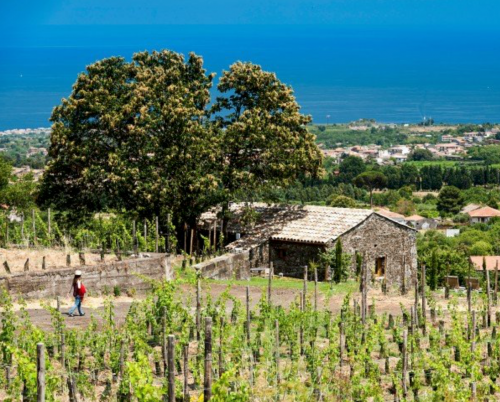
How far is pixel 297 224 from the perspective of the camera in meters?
32.8

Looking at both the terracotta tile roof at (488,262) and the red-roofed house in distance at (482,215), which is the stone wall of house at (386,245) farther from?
the red-roofed house in distance at (482,215)

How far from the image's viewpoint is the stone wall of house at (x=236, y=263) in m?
28.2

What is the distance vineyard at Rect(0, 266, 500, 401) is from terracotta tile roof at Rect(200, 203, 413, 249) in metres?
10.6

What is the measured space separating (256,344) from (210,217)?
17.0m

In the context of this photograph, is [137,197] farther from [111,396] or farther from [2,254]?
[111,396]

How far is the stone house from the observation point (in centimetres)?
3184

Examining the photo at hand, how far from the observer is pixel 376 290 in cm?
2812

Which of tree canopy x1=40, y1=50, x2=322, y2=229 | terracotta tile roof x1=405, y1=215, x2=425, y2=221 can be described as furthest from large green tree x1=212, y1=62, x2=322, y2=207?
terracotta tile roof x1=405, y1=215, x2=425, y2=221

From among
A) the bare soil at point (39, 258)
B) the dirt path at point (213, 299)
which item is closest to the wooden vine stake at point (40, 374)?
the dirt path at point (213, 299)

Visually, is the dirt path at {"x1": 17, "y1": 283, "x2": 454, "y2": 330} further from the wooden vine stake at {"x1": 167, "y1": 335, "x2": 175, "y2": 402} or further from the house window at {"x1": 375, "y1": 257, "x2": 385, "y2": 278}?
the wooden vine stake at {"x1": 167, "y1": 335, "x2": 175, "y2": 402}

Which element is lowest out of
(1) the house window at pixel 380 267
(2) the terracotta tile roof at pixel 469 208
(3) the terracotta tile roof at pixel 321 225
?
(1) the house window at pixel 380 267

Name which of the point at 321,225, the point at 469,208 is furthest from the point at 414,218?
the point at 321,225

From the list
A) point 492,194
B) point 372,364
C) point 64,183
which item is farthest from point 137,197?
point 492,194

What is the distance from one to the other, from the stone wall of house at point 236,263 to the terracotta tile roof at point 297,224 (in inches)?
14.3
